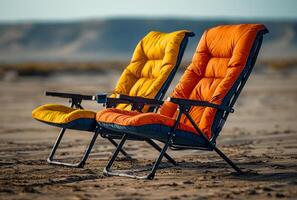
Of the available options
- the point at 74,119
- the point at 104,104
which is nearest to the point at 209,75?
the point at 104,104

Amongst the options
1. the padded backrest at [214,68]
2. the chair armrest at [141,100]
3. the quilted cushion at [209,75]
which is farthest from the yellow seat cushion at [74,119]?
the padded backrest at [214,68]

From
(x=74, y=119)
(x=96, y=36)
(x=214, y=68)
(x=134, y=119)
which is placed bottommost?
(x=96, y=36)

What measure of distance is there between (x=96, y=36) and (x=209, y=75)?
137893 mm

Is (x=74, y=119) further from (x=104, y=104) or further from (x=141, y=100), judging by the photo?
(x=141, y=100)

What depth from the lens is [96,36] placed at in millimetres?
145500

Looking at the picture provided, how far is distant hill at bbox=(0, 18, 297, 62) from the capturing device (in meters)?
142

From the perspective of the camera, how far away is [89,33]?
485 feet

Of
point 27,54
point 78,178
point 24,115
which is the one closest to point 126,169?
point 78,178

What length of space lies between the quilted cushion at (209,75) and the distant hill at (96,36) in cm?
12971

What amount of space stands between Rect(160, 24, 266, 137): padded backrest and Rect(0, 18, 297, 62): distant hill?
129704mm

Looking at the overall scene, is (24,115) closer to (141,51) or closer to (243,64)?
(141,51)

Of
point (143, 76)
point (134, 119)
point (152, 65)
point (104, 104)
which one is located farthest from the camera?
point (143, 76)

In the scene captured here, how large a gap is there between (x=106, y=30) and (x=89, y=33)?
10.4 feet

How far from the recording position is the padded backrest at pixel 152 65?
8680mm
